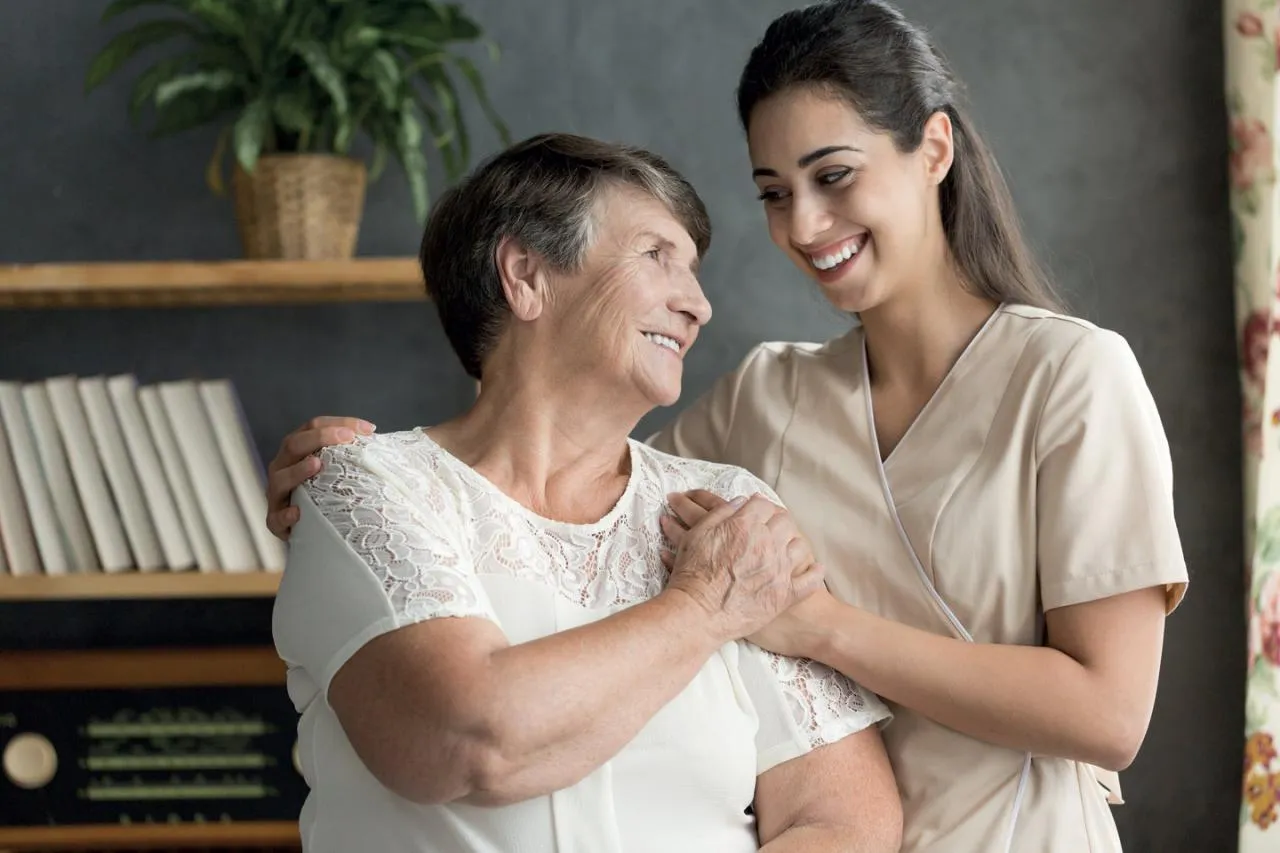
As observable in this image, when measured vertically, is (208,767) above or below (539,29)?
below

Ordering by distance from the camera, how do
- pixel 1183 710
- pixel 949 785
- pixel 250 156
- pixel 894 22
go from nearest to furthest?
pixel 949 785 < pixel 894 22 < pixel 250 156 < pixel 1183 710

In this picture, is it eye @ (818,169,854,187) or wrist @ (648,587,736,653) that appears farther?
eye @ (818,169,854,187)

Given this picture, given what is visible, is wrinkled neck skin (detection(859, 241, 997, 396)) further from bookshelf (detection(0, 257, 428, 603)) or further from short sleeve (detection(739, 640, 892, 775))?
bookshelf (detection(0, 257, 428, 603))

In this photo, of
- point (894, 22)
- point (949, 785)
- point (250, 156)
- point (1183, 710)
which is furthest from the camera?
point (1183, 710)

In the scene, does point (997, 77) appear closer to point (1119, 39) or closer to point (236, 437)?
point (1119, 39)

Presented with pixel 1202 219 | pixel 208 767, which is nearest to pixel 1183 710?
pixel 1202 219

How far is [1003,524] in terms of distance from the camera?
155cm

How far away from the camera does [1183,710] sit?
227cm

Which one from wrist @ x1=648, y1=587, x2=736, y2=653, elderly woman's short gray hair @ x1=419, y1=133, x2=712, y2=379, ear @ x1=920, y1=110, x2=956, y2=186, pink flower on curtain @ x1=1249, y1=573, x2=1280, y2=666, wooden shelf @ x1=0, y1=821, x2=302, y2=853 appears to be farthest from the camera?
wooden shelf @ x1=0, y1=821, x2=302, y2=853

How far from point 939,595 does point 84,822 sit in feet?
4.77

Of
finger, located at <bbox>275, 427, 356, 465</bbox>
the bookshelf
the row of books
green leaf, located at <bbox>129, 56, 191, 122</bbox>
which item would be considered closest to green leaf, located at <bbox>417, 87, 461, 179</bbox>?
the bookshelf

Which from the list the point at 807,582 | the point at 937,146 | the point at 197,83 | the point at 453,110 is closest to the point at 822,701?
the point at 807,582

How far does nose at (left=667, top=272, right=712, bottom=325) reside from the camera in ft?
5.17

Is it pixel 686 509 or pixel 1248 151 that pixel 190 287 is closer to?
pixel 686 509
